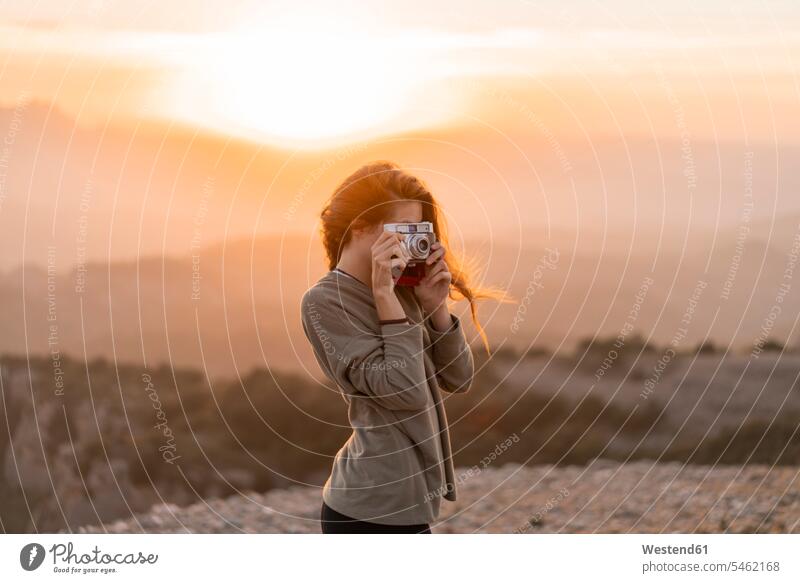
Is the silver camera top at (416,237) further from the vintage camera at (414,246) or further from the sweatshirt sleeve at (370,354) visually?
the sweatshirt sleeve at (370,354)

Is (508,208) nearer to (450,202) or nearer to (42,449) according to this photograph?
(450,202)

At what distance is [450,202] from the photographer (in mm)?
5051

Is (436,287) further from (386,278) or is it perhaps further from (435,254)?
(386,278)

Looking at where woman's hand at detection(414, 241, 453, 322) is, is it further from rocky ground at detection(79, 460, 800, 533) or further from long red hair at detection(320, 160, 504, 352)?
rocky ground at detection(79, 460, 800, 533)

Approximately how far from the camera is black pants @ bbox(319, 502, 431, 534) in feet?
9.52

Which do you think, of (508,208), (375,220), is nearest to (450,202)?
(508,208)

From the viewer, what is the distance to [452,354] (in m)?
3.02

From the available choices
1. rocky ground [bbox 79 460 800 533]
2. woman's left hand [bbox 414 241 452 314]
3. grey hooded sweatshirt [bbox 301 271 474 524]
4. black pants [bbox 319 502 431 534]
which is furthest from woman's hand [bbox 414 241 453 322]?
rocky ground [bbox 79 460 800 533]

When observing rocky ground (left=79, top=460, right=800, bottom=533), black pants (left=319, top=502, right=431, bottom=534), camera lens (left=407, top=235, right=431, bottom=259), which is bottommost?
rocky ground (left=79, top=460, right=800, bottom=533)

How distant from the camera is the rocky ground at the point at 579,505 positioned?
19.6 ft

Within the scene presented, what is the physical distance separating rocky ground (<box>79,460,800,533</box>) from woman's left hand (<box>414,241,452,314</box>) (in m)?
3.47

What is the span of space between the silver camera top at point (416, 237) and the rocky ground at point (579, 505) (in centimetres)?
355

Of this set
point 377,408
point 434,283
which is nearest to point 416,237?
point 434,283

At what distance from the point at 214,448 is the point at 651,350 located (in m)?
3.45
